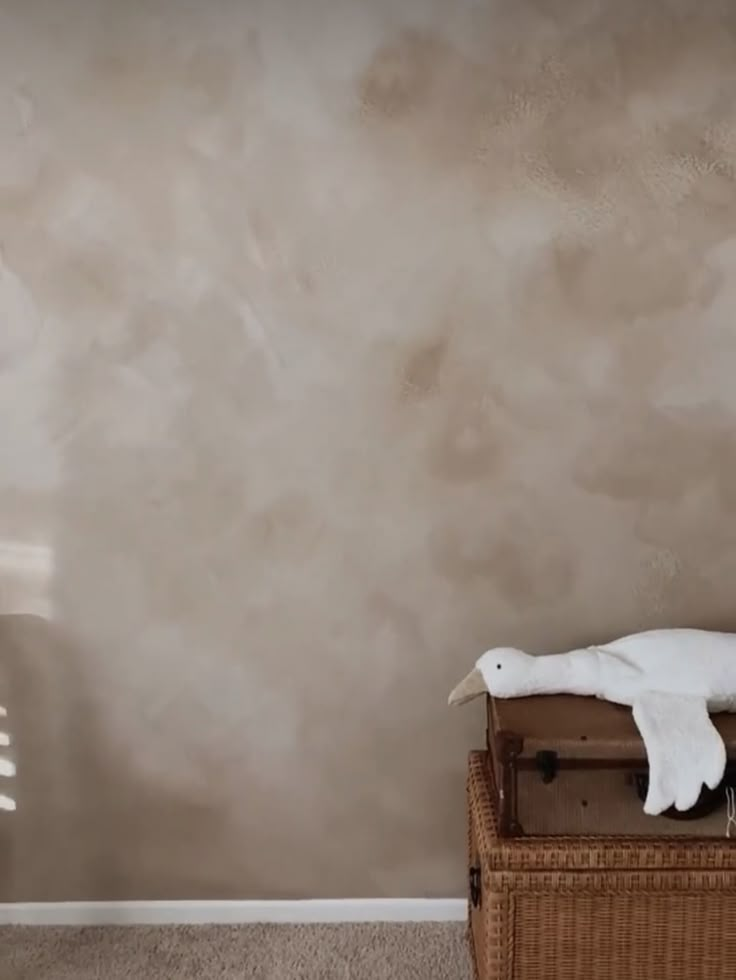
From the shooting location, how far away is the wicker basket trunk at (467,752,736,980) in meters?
1.85

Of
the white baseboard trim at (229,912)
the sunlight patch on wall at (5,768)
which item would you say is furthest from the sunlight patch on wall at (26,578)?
the white baseboard trim at (229,912)

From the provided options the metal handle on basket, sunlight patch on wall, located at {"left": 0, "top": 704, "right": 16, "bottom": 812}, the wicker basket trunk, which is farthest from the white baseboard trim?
the wicker basket trunk

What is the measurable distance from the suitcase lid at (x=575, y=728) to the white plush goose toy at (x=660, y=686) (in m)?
0.02

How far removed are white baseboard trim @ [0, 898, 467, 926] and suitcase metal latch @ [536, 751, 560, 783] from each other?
732 millimetres

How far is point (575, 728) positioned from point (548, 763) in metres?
0.08

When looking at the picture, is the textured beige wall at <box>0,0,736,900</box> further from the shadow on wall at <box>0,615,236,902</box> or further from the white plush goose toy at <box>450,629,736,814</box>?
the white plush goose toy at <box>450,629,736,814</box>

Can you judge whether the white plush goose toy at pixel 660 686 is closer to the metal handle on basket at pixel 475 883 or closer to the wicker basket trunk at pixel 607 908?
the wicker basket trunk at pixel 607 908

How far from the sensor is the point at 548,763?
183 cm

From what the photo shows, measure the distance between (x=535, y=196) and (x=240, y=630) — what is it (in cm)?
109

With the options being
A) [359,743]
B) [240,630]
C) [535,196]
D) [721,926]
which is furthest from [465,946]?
[535,196]

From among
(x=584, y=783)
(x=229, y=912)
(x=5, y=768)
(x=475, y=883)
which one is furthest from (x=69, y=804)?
(x=584, y=783)

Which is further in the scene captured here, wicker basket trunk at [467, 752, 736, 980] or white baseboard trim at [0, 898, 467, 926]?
white baseboard trim at [0, 898, 467, 926]

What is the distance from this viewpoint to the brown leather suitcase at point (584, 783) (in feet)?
6.02

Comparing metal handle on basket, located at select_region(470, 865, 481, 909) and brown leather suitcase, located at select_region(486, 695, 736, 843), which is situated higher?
brown leather suitcase, located at select_region(486, 695, 736, 843)
